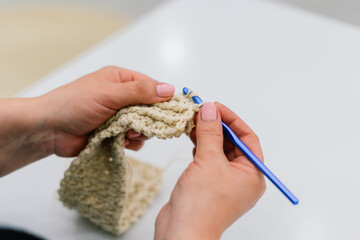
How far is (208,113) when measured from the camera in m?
0.48

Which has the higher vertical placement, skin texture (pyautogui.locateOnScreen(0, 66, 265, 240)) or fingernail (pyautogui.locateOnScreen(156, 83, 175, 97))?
fingernail (pyautogui.locateOnScreen(156, 83, 175, 97))

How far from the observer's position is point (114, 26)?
5.44 feet

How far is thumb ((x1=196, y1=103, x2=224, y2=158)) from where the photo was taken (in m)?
0.45

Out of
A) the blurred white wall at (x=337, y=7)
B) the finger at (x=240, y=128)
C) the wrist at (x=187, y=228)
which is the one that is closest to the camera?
the wrist at (x=187, y=228)

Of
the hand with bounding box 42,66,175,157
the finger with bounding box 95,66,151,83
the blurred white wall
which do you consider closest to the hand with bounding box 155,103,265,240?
the hand with bounding box 42,66,175,157

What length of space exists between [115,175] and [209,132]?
0.20 meters

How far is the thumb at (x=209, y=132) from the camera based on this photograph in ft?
1.48

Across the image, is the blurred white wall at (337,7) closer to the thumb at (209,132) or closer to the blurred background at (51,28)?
the blurred background at (51,28)

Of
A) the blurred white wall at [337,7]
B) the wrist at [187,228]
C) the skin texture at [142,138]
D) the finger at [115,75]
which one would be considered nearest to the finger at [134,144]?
the skin texture at [142,138]

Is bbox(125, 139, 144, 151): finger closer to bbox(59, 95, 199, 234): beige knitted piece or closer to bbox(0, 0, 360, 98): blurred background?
bbox(59, 95, 199, 234): beige knitted piece

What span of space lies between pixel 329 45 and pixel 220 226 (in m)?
0.66

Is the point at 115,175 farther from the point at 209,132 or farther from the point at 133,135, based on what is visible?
the point at 209,132

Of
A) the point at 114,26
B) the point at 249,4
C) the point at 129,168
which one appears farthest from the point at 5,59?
the point at 129,168

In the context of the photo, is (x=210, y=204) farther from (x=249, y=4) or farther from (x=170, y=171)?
(x=249, y=4)
